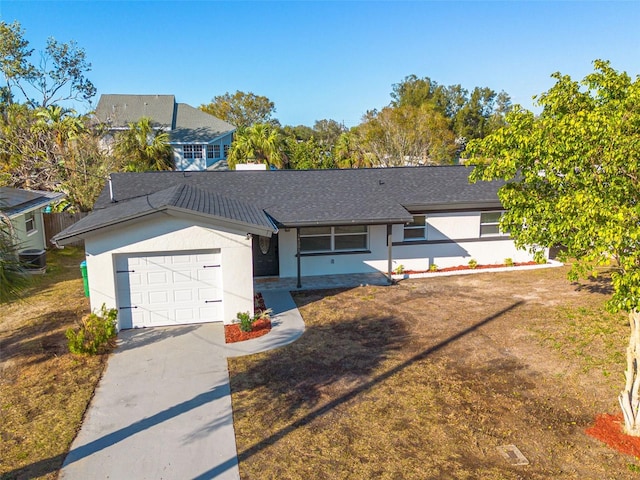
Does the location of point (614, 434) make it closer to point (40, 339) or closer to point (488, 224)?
point (488, 224)

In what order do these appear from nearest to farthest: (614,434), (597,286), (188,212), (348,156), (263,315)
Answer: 1. (614,434)
2. (188,212)
3. (263,315)
4. (597,286)
5. (348,156)

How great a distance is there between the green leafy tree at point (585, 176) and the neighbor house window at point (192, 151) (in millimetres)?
38710

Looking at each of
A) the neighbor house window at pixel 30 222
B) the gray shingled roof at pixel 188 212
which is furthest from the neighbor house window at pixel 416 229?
the neighbor house window at pixel 30 222

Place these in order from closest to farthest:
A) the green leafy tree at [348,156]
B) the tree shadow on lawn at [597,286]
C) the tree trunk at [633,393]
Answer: the tree trunk at [633,393] < the tree shadow on lawn at [597,286] < the green leafy tree at [348,156]

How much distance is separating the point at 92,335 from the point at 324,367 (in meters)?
5.58

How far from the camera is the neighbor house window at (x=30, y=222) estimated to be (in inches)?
800

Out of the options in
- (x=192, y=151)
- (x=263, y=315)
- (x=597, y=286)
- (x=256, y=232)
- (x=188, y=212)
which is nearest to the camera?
(x=188, y=212)

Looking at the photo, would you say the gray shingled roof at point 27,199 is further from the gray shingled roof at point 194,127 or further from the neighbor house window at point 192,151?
the neighbor house window at point 192,151

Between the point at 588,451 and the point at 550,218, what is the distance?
11.9ft

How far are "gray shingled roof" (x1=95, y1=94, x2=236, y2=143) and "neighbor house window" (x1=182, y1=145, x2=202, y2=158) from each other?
841 millimetres

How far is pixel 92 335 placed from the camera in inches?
420

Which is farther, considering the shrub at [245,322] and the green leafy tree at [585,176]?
the shrub at [245,322]

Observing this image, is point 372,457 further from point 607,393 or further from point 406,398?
point 607,393

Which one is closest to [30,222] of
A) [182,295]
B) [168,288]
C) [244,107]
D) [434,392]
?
[168,288]
